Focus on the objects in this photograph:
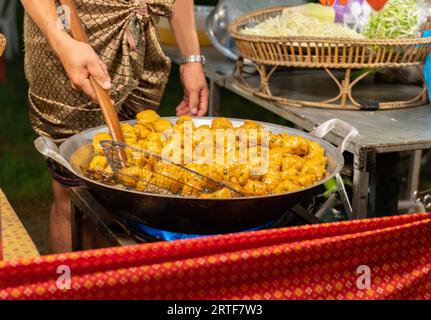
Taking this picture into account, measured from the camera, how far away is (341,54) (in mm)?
2361

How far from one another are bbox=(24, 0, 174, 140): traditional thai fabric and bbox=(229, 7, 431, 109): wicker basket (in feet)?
1.31

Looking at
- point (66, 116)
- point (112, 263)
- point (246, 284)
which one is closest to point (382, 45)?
point (66, 116)

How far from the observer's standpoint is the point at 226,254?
3.76 feet

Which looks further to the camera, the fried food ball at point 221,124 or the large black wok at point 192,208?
the fried food ball at point 221,124

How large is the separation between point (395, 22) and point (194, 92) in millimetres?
879

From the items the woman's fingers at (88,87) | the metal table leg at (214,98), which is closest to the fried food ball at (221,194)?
the woman's fingers at (88,87)

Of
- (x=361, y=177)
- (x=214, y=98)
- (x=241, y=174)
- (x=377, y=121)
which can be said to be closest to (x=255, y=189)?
(x=241, y=174)

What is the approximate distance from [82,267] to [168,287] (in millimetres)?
156

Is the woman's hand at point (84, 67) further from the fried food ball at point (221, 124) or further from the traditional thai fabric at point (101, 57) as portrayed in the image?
the traditional thai fabric at point (101, 57)

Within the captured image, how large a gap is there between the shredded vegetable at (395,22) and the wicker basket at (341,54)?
0.11 m

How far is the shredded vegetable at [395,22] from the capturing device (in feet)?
8.24

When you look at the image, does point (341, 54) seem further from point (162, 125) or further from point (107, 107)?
point (107, 107)
